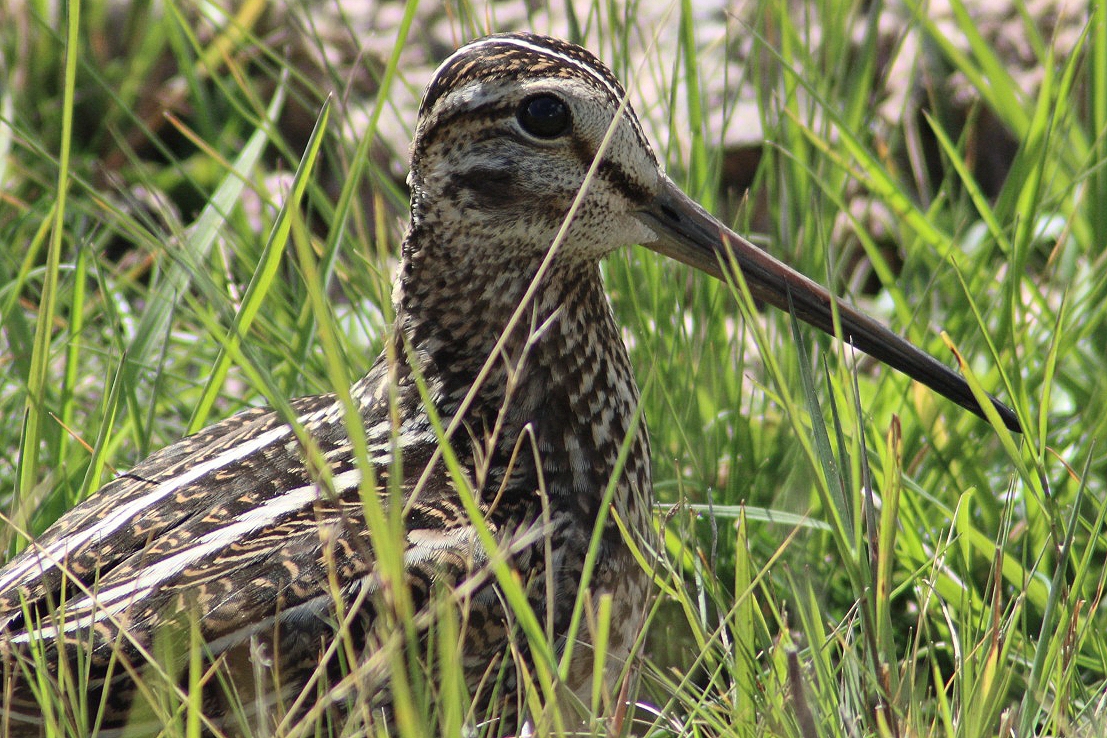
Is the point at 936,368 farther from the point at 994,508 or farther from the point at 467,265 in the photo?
the point at 467,265

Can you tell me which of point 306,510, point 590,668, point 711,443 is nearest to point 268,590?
point 306,510

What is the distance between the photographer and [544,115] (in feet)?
6.08

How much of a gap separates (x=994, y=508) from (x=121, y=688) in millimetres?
1354

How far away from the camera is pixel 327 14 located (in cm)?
410

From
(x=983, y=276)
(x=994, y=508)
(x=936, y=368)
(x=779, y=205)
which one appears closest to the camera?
(x=936, y=368)

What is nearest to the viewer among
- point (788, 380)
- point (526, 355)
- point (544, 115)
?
point (544, 115)

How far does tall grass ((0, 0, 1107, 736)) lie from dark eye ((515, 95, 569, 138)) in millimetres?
116

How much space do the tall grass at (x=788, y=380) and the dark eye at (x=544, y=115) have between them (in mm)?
116

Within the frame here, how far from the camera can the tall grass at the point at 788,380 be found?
1611 mm

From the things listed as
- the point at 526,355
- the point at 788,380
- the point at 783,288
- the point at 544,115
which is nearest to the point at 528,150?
the point at 544,115

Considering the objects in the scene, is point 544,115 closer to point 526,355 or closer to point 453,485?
point 526,355

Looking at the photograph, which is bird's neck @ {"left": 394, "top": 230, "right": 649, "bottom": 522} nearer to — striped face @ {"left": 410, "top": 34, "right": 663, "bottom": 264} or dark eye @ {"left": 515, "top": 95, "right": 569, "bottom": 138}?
striped face @ {"left": 410, "top": 34, "right": 663, "bottom": 264}

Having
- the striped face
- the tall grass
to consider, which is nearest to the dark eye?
the striped face

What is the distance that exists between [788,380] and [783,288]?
50cm
